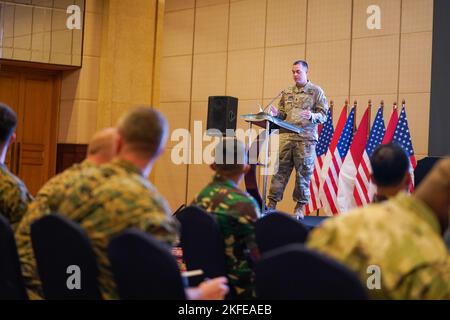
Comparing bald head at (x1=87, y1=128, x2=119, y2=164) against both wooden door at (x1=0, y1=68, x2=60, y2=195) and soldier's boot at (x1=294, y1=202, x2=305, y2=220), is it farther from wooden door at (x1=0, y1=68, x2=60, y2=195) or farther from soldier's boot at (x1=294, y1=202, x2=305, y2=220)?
wooden door at (x1=0, y1=68, x2=60, y2=195)

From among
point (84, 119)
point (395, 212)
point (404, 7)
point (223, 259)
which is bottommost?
point (223, 259)

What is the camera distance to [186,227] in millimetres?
2930

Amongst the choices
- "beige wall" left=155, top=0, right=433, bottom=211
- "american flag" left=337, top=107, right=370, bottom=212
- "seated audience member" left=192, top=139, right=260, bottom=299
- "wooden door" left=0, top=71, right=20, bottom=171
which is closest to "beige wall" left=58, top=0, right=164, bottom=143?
"wooden door" left=0, top=71, right=20, bottom=171

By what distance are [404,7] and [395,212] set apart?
20.7ft

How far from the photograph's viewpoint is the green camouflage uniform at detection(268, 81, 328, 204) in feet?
21.1

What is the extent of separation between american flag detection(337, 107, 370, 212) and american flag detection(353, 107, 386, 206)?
85mm

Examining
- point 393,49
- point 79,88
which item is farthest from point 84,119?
point 393,49

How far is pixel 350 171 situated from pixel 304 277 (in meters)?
5.85

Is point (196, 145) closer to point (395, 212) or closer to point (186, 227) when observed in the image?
point (186, 227)

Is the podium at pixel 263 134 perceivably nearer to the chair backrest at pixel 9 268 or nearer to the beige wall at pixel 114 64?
the beige wall at pixel 114 64

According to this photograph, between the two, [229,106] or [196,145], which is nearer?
[229,106]

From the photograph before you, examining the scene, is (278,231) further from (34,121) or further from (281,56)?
(34,121)

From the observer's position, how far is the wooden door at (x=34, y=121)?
28.9 feet

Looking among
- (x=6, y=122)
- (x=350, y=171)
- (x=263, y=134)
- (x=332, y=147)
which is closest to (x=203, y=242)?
(x=6, y=122)
